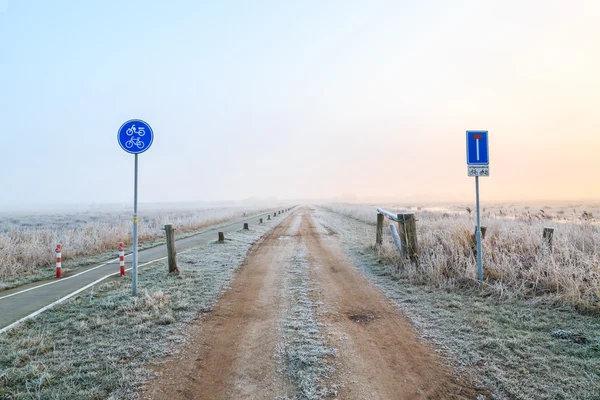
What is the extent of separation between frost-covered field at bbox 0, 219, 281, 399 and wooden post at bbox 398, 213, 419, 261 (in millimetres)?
5089

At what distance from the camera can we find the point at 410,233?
30.1 feet

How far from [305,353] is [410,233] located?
19.5 feet

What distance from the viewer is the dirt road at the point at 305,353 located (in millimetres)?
3441

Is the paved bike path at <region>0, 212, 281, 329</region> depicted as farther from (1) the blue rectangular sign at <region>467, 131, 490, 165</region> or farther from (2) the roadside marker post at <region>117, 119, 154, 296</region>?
(1) the blue rectangular sign at <region>467, 131, 490, 165</region>

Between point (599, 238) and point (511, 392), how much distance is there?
8911mm

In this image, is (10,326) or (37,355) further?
(10,326)

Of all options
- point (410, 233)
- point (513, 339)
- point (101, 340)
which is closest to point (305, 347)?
point (513, 339)

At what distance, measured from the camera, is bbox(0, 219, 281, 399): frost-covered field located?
3.59m

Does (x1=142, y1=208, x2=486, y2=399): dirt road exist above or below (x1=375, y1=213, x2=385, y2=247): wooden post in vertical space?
below

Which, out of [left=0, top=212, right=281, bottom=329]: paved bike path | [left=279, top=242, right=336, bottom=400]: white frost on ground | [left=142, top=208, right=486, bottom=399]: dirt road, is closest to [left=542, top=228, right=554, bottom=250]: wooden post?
[left=142, top=208, right=486, bottom=399]: dirt road

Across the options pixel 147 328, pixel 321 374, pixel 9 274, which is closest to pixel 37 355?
pixel 147 328

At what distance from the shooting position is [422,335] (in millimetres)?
4895

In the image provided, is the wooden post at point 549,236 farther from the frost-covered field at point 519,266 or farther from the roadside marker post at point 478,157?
the roadside marker post at point 478,157

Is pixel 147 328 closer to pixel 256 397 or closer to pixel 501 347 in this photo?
pixel 256 397
